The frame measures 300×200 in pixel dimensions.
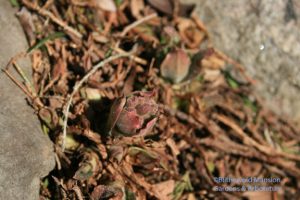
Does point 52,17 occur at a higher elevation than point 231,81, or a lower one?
higher

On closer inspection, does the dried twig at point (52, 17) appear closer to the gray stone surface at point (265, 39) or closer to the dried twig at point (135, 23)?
the dried twig at point (135, 23)

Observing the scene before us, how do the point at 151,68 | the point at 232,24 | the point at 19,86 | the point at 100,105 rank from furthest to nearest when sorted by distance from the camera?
the point at 232,24
the point at 151,68
the point at 100,105
the point at 19,86

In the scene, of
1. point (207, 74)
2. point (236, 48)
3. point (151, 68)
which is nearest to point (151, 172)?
point (151, 68)

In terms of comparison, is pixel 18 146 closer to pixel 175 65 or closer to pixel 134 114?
pixel 134 114

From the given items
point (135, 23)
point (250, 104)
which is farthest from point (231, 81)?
point (135, 23)

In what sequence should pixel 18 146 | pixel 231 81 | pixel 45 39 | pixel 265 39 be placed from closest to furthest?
pixel 18 146
pixel 45 39
pixel 265 39
pixel 231 81

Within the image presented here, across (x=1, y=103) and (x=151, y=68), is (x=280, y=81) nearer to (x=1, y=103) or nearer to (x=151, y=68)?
(x=151, y=68)
